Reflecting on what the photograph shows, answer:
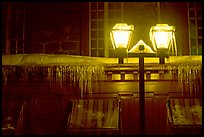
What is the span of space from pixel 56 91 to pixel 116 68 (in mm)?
1796

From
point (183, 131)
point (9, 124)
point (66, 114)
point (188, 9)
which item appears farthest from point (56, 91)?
point (188, 9)

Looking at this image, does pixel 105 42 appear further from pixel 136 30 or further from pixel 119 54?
pixel 119 54

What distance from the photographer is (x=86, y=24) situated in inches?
452

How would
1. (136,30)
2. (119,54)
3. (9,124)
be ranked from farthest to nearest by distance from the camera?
(136,30)
(9,124)
(119,54)

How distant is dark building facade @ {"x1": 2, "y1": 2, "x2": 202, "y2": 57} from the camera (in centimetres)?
1125

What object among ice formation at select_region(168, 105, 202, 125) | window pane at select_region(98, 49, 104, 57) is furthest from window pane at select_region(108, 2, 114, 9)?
ice formation at select_region(168, 105, 202, 125)

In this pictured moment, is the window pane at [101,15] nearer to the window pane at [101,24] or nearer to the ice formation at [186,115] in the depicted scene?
the window pane at [101,24]

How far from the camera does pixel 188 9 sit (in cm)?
1146

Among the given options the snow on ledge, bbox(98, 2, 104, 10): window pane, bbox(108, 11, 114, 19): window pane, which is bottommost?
the snow on ledge

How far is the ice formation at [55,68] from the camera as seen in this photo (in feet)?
30.2

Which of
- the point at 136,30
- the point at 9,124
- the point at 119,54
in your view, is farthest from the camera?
the point at 136,30

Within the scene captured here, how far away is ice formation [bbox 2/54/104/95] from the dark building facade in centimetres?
190

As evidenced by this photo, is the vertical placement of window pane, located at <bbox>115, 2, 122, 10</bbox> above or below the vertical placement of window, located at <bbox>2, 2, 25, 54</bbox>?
above

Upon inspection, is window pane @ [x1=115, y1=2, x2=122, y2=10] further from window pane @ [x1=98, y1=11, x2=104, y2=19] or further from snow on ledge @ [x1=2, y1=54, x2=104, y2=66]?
snow on ledge @ [x1=2, y1=54, x2=104, y2=66]
